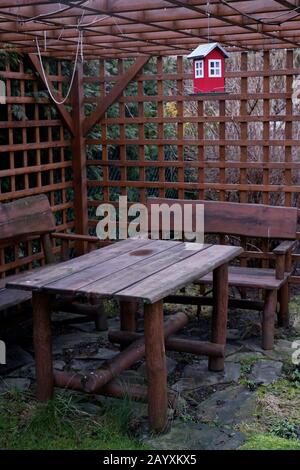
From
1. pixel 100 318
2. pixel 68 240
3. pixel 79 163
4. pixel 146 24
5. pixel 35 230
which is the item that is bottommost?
pixel 100 318

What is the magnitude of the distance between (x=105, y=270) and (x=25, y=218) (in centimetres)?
145

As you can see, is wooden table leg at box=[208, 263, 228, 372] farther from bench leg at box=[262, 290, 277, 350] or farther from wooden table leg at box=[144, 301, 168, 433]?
wooden table leg at box=[144, 301, 168, 433]

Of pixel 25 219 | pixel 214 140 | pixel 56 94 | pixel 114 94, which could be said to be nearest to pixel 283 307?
pixel 214 140

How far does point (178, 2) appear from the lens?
3.43 meters

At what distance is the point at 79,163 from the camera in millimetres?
6203

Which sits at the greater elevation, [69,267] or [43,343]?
[69,267]

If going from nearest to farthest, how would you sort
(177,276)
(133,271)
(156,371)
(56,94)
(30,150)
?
(156,371) → (177,276) → (133,271) → (30,150) → (56,94)

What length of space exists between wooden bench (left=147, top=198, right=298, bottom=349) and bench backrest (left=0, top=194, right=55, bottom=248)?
89 centimetres

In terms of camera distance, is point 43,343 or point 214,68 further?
point 214,68

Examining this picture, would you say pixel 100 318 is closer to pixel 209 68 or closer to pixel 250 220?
pixel 250 220

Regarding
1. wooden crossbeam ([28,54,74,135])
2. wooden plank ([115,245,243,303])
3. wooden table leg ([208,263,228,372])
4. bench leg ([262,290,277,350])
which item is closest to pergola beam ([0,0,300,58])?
wooden crossbeam ([28,54,74,135])

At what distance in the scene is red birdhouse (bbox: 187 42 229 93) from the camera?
4.17 meters
